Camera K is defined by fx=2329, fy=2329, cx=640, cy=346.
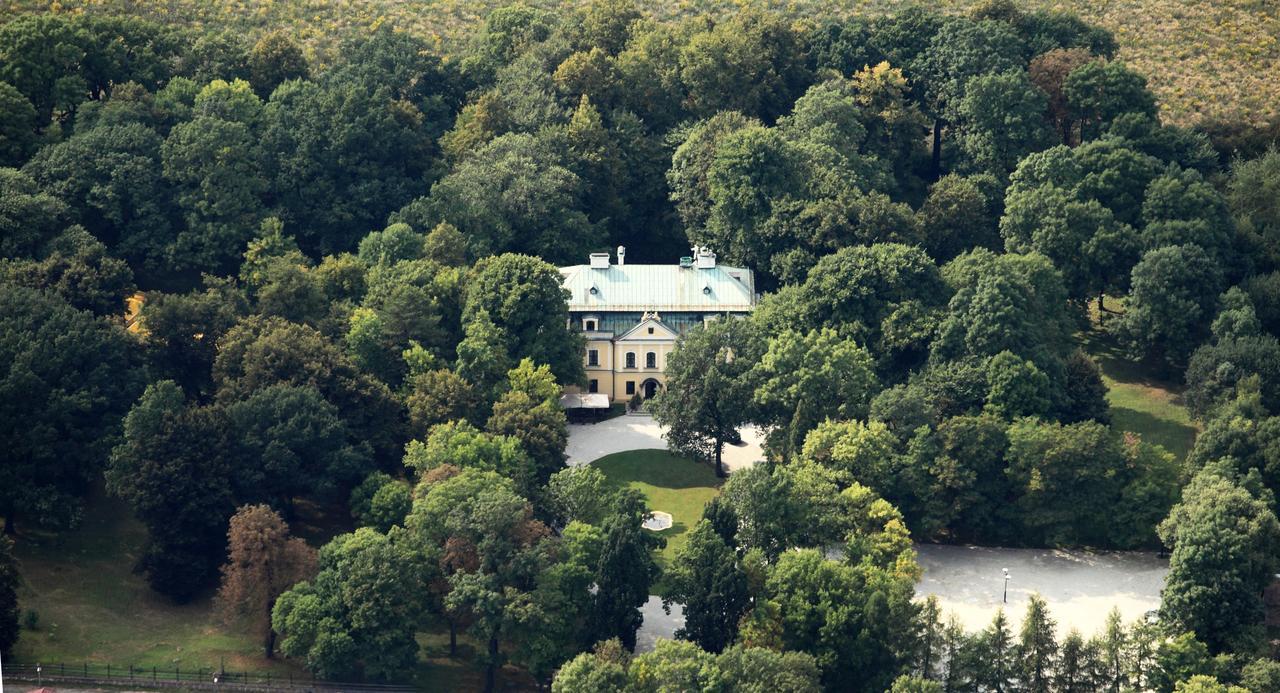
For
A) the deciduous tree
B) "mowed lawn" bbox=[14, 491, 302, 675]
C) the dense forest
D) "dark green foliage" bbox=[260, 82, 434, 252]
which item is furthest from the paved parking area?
"mowed lawn" bbox=[14, 491, 302, 675]

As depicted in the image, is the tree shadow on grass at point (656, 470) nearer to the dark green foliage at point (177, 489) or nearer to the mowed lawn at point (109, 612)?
the dark green foliage at point (177, 489)

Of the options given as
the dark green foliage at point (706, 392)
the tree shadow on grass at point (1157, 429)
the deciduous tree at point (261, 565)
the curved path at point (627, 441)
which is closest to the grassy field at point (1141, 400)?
the tree shadow on grass at point (1157, 429)

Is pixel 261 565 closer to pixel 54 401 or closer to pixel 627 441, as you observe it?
pixel 54 401

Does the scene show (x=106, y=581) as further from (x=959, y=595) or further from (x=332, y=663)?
(x=959, y=595)

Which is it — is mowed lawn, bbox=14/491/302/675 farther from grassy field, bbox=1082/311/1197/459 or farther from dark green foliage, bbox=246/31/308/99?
grassy field, bbox=1082/311/1197/459

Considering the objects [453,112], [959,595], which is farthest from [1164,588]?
[453,112]

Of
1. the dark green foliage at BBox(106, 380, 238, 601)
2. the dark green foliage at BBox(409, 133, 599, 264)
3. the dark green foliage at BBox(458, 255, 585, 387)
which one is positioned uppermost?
the dark green foliage at BBox(409, 133, 599, 264)
